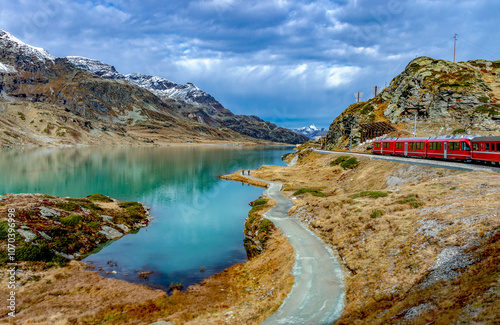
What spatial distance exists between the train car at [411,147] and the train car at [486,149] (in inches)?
455

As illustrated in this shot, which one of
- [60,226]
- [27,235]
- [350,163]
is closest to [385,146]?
[350,163]

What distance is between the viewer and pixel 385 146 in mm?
67062

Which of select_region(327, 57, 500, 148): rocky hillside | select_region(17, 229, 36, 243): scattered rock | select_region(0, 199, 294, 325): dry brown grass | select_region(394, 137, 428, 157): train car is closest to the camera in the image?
select_region(0, 199, 294, 325): dry brown grass

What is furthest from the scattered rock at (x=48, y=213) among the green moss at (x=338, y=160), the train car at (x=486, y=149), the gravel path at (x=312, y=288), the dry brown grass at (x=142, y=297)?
the green moss at (x=338, y=160)

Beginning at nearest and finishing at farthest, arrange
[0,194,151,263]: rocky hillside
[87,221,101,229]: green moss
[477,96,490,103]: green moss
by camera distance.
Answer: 1. [0,194,151,263]: rocky hillside
2. [87,221,101,229]: green moss
3. [477,96,490,103]: green moss

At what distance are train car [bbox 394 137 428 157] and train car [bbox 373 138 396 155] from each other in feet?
5.34

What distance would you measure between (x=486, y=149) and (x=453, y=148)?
22.5ft

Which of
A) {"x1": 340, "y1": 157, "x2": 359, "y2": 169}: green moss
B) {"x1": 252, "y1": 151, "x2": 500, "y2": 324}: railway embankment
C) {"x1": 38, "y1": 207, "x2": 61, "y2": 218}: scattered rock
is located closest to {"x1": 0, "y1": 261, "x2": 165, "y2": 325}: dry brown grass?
{"x1": 38, "y1": 207, "x2": 61, "y2": 218}: scattered rock

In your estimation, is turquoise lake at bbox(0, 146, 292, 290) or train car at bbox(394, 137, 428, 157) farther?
train car at bbox(394, 137, 428, 157)

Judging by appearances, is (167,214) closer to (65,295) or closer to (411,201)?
(65,295)

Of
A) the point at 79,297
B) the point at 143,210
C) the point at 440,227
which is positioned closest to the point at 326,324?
the point at 440,227

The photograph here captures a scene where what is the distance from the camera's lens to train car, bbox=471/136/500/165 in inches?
1379

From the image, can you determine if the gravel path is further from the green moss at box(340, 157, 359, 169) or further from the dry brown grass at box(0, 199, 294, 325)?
the green moss at box(340, 157, 359, 169)

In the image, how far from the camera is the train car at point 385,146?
6429 cm
